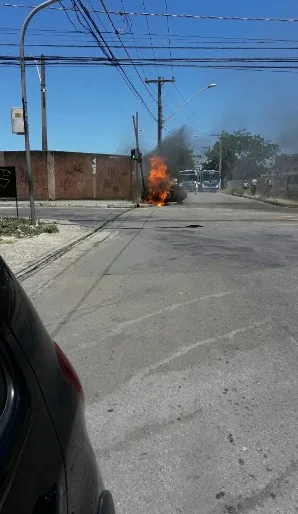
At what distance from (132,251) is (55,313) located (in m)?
5.23

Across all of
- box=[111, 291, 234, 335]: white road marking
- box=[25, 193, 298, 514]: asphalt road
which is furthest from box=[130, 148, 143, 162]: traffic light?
box=[111, 291, 234, 335]: white road marking

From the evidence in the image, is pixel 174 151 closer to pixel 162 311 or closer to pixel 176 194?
pixel 176 194

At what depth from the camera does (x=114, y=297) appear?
654cm

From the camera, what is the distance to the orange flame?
103ft

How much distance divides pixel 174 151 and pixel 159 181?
2.38 meters

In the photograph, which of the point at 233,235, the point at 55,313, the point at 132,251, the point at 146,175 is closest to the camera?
the point at 55,313

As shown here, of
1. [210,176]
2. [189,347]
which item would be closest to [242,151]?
[210,176]

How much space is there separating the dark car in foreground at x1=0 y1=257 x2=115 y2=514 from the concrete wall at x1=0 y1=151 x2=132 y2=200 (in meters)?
33.2

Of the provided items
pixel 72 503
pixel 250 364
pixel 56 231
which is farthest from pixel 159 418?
pixel 56 231

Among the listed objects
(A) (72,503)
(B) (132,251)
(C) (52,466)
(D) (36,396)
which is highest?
(D) (36,396)

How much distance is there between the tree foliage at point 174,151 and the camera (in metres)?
31.6

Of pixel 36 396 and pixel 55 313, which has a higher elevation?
pixel 36 396

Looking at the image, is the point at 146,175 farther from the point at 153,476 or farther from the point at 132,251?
the point at 153,476

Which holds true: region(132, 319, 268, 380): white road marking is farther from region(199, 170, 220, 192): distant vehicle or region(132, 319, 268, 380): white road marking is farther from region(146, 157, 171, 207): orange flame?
region(199, 170, 220, 192): distant vehicle
